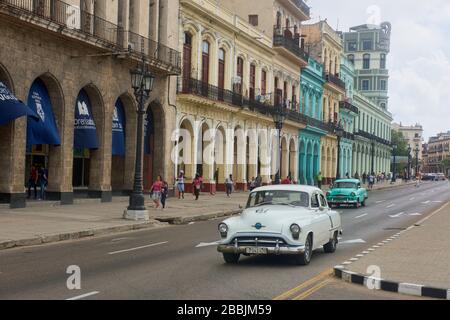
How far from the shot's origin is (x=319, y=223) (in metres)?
14.0

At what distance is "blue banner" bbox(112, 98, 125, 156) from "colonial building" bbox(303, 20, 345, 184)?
3493 cm

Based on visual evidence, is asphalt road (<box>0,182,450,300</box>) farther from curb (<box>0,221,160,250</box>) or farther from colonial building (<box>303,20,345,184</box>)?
colonial building (<box>303,20,345,184</box>)

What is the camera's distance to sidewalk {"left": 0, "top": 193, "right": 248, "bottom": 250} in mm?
17531

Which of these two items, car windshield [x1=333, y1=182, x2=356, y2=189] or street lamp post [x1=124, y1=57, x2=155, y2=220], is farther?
car windshield [x1=333, y1=182, x2=356, y2=189]

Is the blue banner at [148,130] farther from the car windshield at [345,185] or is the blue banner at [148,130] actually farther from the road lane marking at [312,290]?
the road lane marking at [312,290]

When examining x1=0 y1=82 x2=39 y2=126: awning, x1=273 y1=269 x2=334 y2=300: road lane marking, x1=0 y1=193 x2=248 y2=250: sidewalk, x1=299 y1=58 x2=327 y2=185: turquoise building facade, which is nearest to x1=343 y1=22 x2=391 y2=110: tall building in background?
x1=299 y1=58 x2=327 y2=185: turquoise building facade

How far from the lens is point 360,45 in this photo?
125750 mm

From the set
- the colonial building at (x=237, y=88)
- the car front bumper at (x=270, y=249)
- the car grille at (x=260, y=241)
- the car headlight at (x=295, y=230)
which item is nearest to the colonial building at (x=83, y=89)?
the colonial building at (x=237, y=88)

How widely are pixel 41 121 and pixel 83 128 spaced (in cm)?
333

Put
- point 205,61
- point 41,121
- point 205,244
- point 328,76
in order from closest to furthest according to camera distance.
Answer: point 205,244, point 41,121, point 205,61, point 328,76

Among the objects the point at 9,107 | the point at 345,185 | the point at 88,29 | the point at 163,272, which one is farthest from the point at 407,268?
the point at 345,185

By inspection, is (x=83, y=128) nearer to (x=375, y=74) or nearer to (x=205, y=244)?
(x=205, y=244)
